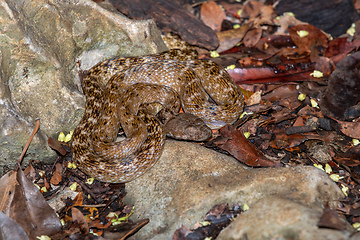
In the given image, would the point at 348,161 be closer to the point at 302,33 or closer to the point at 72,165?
the point at 302,33

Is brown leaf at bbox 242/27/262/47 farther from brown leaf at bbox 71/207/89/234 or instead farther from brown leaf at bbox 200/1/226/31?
brown leaf at bbox 71/207/89/234

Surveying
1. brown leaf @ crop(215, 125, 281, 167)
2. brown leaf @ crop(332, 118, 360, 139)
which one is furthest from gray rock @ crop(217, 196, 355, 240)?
brown leaf @ crop(332, 118, 360, 139)

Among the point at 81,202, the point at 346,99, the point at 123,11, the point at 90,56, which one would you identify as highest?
the point at 123,11

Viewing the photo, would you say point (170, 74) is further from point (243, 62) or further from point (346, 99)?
point (346, 99)

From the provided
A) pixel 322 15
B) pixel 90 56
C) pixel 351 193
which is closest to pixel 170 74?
pixel 90 56

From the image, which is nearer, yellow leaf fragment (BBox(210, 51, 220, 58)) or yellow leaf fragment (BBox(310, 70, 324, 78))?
yellow leaf fragment (BBox(310, 70, 324, 78))

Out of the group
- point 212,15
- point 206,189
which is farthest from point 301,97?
point 212,15

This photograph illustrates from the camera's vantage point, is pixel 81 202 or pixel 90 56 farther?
pixel 90 56
